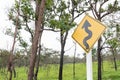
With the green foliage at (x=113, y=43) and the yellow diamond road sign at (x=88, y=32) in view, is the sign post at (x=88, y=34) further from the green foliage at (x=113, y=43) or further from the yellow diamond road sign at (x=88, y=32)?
the green foliage at (x=113, y=43)

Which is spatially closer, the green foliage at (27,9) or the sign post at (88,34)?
the sign post at (88,34)

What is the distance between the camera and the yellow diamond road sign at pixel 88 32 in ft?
14.1

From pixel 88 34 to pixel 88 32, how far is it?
28 mm

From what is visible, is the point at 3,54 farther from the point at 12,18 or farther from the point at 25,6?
the point at 25,6

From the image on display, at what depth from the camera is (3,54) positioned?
3628 centimetres

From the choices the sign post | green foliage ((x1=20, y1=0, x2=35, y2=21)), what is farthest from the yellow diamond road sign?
green foliage ((x1=20, y1=0, x2=35, y2=21))

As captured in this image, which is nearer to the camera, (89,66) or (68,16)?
(89,66)

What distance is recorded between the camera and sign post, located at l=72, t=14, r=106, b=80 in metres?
4.29

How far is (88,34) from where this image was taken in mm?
4336

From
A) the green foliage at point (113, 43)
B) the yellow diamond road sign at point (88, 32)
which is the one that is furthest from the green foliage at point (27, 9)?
the yellow diamond road sign at point (88, 32)

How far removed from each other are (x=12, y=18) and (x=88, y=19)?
73.8 ft

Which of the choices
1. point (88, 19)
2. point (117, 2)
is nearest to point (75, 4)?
point (117, 2)

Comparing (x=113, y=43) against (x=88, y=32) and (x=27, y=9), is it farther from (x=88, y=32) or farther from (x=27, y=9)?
(x=88, y=32)

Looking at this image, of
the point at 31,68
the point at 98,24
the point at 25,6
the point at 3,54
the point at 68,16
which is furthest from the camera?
the point at 3,54
